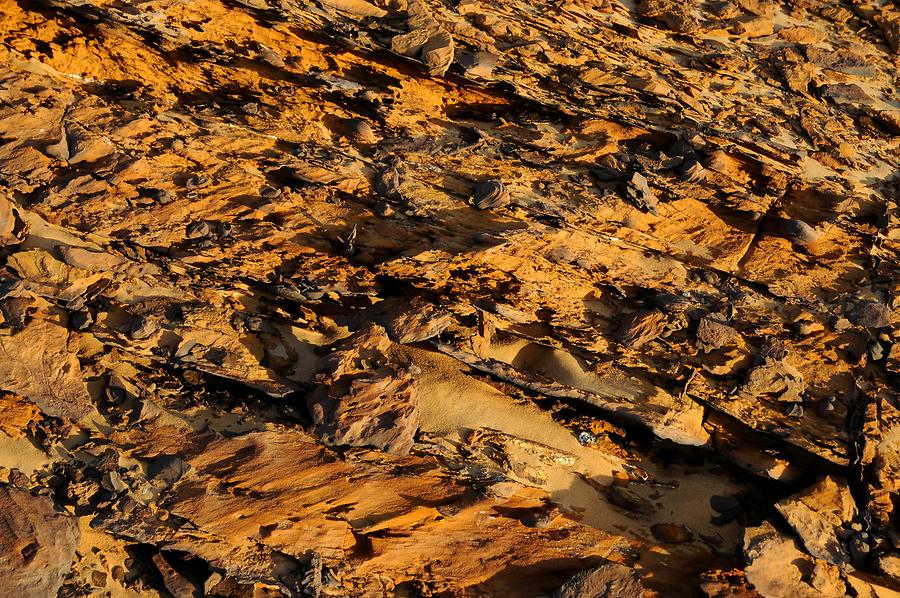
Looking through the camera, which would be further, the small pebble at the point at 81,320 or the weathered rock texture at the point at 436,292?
the small pebble at the point at 81,320

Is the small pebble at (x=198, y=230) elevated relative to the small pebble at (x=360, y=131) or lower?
lower

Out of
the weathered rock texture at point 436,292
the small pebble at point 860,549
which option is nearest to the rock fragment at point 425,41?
the weathered rock texture at point 436,292

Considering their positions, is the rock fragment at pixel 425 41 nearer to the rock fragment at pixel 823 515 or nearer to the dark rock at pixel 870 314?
the dark rock at pixel 870 314

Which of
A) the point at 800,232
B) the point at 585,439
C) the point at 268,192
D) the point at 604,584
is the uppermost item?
the point at 800,232

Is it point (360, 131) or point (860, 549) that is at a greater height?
point (360, 131)

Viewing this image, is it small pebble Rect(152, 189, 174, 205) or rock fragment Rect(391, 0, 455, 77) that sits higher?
rock fragment Rect(391, 0, 455, 77)

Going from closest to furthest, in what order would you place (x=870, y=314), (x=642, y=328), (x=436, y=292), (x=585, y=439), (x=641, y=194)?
(x=870, y=314)
(x=641, y=194)
(x=642, y=328)
(x=436, y=292)
(x=585, y=439)

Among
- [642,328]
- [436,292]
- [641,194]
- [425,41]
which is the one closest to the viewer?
[425,41]

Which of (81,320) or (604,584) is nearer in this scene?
(604,584)

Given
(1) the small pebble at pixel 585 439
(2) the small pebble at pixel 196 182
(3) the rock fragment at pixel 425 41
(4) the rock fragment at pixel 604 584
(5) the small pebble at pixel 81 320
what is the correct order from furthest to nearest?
(1) the small pebble at pixel 585 439
(5) the small pebble at pixel 81 320
(2) the small pebble at pixel 196 182
(4) the rock fragment at pixel 604 584
(3) the rock fragment at pixel 425 41

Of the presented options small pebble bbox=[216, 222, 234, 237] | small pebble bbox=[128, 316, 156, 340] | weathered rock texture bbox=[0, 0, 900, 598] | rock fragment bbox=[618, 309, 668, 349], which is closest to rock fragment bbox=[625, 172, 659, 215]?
weathered rock texture bbox=[0, 0, 900, 598]

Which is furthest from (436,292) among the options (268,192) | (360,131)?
(268,192)

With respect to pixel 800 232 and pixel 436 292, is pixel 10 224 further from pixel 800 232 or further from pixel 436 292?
pixel 800 232

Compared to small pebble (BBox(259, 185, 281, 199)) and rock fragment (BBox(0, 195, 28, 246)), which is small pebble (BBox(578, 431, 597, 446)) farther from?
rock fragment (BBox(0, 195, 28, 246))
